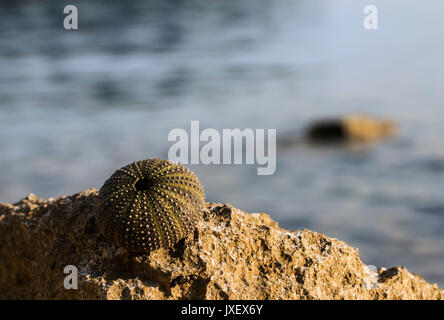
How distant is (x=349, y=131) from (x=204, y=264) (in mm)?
17108

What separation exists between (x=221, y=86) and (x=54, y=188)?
12.8m

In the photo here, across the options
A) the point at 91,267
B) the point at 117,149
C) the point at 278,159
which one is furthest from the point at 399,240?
the point at 91,267

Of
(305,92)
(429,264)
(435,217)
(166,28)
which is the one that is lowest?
(429,264)

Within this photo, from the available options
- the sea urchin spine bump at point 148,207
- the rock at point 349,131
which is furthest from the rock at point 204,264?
the rock at point 349,131

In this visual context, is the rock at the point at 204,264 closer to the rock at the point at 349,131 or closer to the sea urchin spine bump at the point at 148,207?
the sea urchin spine bump at the point at 148,207

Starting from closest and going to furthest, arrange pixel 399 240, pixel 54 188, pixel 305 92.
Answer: pixel 399 240 < pixel 54 188 < pixel 305 92

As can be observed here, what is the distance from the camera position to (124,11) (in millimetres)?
48219

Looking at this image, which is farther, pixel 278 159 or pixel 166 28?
pixel 166 28

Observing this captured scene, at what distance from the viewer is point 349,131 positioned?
21.7m

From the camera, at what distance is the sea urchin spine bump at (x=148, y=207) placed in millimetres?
5191

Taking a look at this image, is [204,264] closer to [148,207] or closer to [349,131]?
[148,207]

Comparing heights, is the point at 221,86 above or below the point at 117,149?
above

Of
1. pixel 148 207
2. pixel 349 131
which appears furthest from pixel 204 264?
pixel 349 131
